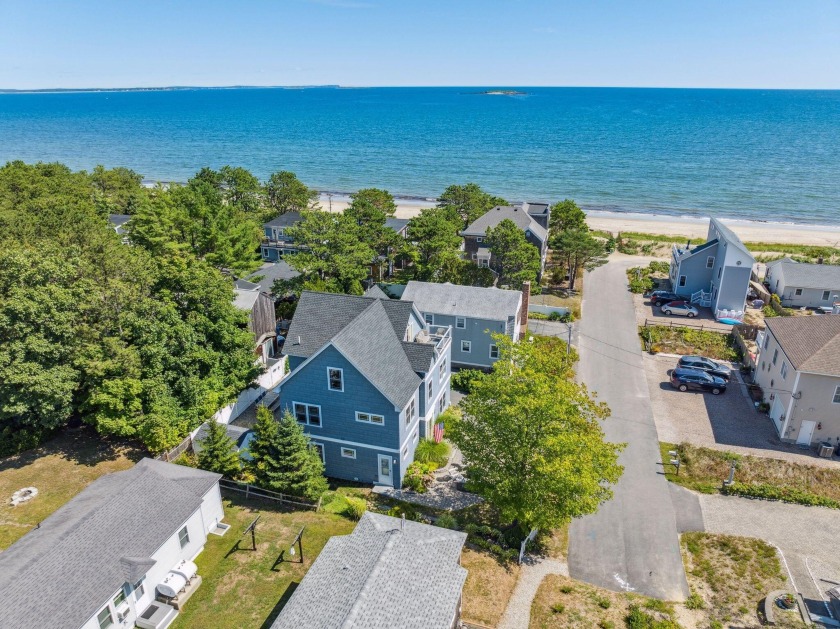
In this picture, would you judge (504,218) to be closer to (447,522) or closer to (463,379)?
(463,379)

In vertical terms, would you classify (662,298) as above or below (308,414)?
below

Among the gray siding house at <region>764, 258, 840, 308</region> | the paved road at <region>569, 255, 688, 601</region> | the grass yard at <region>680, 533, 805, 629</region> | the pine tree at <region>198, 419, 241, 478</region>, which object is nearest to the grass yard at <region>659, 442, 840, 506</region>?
the paved road at <region>569, 255, 688, 601</region>

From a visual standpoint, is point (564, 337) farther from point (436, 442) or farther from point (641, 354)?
point (436, 442)

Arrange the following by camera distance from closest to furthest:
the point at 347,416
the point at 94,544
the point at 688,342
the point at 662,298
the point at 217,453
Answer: the point at 94,544 < the point at 217,453 < the point at 347,416 < the point at 688,342 < the point at 662,298

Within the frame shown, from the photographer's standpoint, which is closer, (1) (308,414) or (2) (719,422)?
(1) (308,414)

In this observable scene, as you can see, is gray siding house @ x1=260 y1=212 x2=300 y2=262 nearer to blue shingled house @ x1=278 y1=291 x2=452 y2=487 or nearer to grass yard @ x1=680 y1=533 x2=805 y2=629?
blue shingled house @ x1=278 y1=291 x2=452 y2=487

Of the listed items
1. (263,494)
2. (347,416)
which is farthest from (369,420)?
(263,494)
